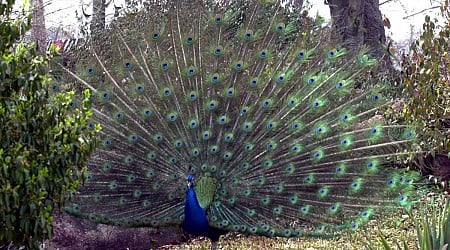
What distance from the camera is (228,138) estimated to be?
6.46 meters

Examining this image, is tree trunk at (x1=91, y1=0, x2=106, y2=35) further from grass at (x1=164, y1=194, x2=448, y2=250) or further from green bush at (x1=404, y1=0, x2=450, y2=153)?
green bush at (x1=404, y1=0, x2=450, y2=153)

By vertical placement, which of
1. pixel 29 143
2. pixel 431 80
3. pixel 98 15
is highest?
pixel 98 15

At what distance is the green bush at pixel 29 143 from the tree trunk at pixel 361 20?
26.8ft

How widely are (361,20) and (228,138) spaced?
225 inches

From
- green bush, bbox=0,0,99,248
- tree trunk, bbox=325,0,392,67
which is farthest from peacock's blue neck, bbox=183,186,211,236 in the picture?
tree trunk, bbox=325,0,392,67

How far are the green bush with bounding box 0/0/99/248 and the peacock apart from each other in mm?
2772

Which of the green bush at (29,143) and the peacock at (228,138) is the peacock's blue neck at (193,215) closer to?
the peacock at (228,138)

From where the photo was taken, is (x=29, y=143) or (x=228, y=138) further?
(x=228, y=138)

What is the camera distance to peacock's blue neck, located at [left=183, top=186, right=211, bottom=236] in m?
6.29

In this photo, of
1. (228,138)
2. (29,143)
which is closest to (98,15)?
(228,138)

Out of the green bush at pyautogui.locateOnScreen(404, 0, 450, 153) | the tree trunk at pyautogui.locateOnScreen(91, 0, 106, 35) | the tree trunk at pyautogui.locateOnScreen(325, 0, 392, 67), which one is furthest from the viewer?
the tree trunk at pyautogui.locateOnScreen(325, 0, 392, 67)

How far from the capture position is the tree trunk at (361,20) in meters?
11.3

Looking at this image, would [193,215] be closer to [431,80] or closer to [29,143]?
[431,80]

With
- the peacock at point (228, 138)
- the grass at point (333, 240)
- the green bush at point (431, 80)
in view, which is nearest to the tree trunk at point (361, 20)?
the grass at point (333, 240)
